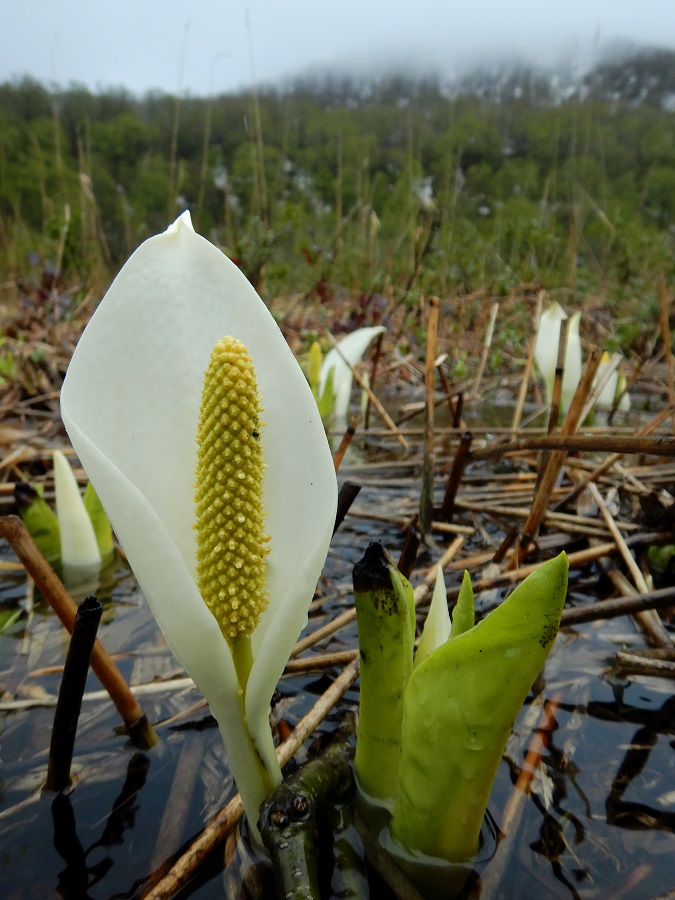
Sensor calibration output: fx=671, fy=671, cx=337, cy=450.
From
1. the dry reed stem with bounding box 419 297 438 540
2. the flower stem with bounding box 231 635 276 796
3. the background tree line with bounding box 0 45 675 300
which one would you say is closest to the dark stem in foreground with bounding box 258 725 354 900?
the flower stem with bounding box 231 635 276 796

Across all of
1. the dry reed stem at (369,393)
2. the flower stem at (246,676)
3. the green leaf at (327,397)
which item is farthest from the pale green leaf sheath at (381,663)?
the green leaf at (327,397)

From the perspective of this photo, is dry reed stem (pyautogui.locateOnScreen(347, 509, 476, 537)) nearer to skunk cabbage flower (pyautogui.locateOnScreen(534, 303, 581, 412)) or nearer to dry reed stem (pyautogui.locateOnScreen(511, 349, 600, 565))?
dry reed stem (pyautogui.locateOnScreen(511, 349, 600, 565))

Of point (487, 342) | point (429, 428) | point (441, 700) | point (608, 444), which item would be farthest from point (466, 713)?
point (487, 342)

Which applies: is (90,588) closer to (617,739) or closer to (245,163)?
(617,739)

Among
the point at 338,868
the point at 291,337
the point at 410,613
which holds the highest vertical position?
the point at 410,613

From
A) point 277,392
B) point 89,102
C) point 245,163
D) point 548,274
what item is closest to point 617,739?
point 277,392

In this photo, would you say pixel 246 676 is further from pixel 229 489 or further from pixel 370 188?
pixel 370 188

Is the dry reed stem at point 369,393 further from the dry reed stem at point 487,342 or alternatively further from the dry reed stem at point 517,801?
the dry reed stem at point 517,801
